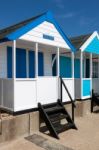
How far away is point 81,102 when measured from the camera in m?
10.6

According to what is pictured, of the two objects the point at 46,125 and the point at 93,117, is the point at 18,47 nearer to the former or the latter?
the point at 46,125

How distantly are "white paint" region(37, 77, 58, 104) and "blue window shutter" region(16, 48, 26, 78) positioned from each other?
62.0 inches

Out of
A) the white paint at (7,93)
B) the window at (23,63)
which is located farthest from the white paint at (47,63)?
the white paint at (7,93)

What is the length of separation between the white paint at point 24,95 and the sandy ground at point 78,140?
112cm

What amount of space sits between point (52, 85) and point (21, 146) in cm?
301

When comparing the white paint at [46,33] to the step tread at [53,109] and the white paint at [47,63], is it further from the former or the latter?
the step tread at [53,109]

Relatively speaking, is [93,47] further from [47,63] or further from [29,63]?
[29,63]

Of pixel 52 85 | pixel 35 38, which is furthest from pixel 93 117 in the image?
pixel 35 38

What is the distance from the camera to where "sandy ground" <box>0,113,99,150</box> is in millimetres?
6202

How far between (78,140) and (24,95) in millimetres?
2347

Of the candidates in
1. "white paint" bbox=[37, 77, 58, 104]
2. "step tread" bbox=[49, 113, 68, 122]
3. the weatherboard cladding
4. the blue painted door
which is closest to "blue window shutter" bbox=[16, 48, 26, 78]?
the weatherboard cladding

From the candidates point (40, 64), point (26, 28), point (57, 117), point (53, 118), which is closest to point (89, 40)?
point (40, 64)

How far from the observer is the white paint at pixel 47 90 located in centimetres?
788

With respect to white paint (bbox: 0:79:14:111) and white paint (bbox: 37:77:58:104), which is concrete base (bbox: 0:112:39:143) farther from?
white paint (bbox: 37:77:58:104)
